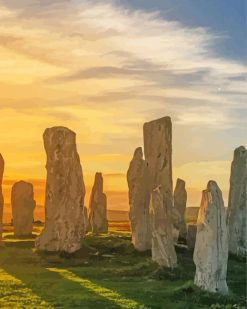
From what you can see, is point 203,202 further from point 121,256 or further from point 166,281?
point 121,256

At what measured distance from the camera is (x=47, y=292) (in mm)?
27953

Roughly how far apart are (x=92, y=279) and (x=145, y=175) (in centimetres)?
1504

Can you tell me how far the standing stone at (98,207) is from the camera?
5750 cm

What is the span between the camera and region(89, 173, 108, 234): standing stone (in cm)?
5750

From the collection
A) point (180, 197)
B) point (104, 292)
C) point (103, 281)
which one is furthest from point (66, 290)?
point (180, 197)

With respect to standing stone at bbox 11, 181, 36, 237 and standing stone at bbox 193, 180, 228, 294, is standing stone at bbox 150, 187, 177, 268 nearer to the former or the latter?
standing stone at bbox 193, 180, 228, 294

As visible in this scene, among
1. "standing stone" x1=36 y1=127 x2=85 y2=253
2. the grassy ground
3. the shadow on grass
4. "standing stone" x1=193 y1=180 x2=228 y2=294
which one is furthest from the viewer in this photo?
"standing stone" x1=36 y1=127 x2=85 y2=253

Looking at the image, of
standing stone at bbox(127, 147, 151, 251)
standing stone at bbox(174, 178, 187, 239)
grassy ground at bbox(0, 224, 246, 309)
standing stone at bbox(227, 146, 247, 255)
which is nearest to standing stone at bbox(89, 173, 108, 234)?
standing stone at bbox(174, 178, 187, 239)

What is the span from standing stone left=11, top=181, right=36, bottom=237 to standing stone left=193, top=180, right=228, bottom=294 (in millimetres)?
25883

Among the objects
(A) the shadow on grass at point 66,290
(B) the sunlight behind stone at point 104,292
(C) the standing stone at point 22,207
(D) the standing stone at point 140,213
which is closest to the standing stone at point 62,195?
(D) the standing stone at point 140,213

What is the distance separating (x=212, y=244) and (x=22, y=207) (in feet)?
88.3

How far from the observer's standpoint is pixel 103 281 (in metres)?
30.8

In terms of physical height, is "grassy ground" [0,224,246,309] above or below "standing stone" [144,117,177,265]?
below

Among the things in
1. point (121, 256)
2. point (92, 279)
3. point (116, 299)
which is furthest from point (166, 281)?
point (121, 256)
